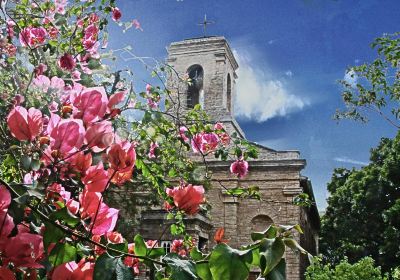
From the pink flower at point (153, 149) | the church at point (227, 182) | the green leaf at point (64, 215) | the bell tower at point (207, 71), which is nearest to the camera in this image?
→ the green leaf at point (64, 215)

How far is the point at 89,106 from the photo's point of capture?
1466 millimetres

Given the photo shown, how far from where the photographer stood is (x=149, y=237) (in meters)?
18.1

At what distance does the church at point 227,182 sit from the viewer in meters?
18.8

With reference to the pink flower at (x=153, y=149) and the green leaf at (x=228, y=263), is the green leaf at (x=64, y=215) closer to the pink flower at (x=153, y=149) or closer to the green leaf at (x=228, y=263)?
the green leaf at (x=228, y=263)

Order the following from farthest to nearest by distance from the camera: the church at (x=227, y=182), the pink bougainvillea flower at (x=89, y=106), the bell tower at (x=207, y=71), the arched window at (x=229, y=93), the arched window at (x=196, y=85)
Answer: the arched window at (x=229, y=93) < the arched window at (x=196, y=85) < the bell tower at (x=207, y=71) < the church at (x=227, y=182) < the pink bougainvillea flower at (x=89, y=106)

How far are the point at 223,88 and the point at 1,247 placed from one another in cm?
2267

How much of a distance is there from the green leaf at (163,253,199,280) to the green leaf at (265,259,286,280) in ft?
0.60

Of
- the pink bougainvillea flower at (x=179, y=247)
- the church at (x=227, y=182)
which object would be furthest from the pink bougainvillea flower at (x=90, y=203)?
the church at (x=227, y=182)

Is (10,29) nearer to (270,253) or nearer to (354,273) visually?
(270,253)

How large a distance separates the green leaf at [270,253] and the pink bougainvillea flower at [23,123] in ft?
2.41

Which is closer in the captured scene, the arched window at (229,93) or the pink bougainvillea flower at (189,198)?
the pink bougainvillea flower at (189,198)

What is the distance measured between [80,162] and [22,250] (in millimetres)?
331

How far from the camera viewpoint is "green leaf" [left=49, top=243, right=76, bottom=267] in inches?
47.3

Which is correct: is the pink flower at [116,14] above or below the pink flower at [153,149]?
above
